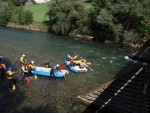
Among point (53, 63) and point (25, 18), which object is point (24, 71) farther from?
point (25, 18)

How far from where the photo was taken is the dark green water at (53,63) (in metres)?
19.7

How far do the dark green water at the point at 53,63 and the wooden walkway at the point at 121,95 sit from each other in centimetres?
162

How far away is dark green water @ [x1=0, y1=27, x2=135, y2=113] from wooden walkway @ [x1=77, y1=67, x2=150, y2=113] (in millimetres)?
1618

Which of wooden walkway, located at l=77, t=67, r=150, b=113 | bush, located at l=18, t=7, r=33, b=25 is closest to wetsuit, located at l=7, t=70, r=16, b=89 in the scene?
wooden walkway, located at l=77, t=67, r=150, b=113

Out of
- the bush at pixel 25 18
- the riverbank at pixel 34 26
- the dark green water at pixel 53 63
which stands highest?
the bush at pixel 25 18

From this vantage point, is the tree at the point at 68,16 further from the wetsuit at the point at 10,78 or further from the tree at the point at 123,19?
the wetsuit at the point at 10,78

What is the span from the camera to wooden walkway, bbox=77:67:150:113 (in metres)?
16.2

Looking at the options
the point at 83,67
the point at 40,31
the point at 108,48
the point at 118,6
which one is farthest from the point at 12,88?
the point at 40,31

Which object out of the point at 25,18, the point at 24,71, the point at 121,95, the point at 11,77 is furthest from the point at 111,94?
the point at 25,18

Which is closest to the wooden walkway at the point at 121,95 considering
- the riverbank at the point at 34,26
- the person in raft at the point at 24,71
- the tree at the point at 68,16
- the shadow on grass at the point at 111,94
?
the shadow on grass at the point at 111,94

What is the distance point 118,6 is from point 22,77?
2153 cm

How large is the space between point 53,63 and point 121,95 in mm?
14578

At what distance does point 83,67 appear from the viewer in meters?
27.9

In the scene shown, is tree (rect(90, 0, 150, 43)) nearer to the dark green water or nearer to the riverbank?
the dark green water
